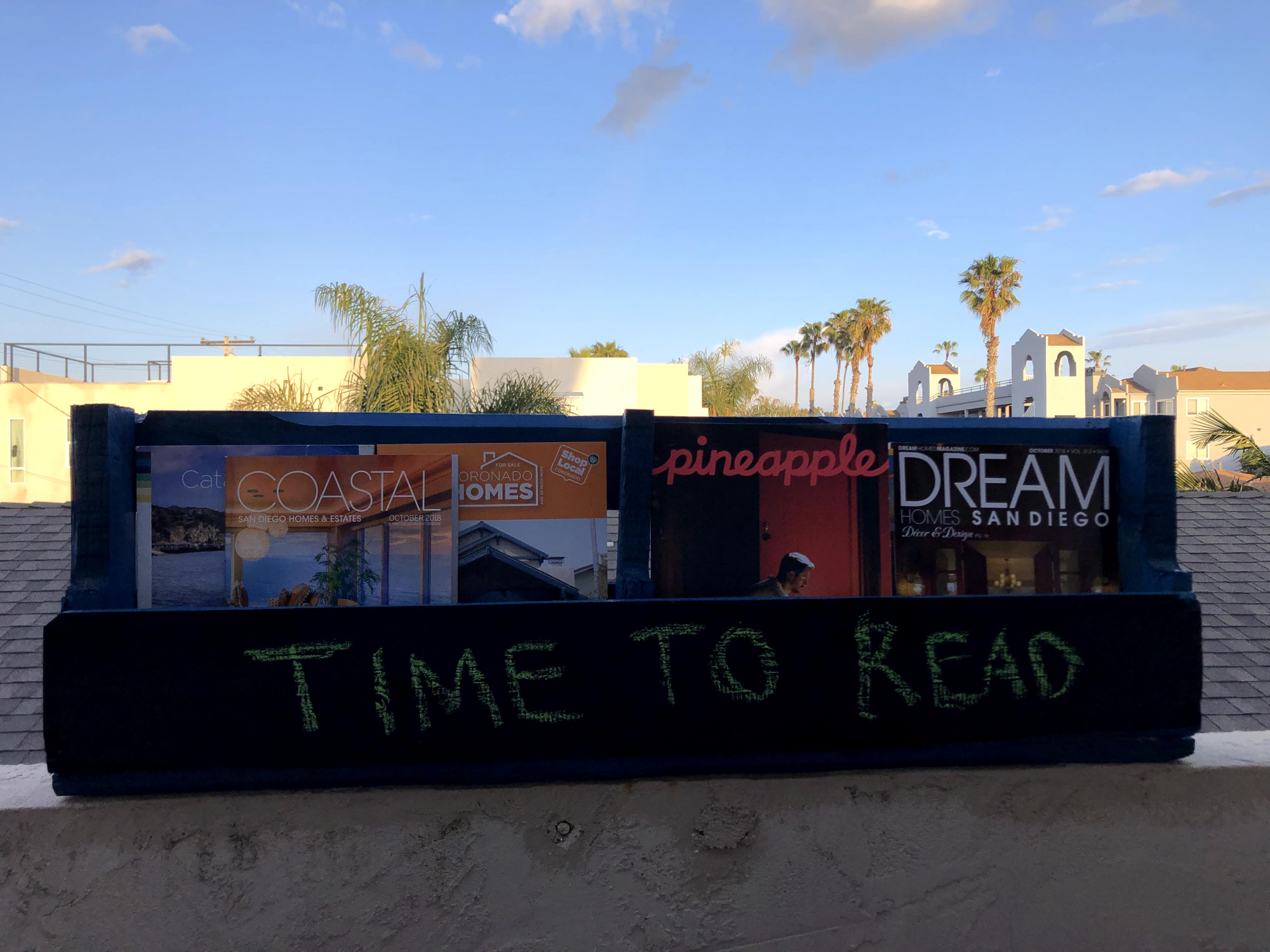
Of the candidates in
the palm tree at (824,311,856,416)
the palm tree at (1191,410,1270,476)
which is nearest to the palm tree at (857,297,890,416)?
the palm tree at (824,311,856,416)

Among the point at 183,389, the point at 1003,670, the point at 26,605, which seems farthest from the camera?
the point at 183,389

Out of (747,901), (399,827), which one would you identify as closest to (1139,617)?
(747,901)

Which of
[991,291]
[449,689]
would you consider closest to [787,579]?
[449,689]

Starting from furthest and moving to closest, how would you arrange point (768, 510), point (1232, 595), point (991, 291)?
point (991, 291) → point (1232, 595) → point (768, 510)

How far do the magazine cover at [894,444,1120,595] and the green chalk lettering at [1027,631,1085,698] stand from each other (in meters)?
0.18

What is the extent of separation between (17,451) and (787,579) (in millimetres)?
35102

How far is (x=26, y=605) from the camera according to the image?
22.0ft

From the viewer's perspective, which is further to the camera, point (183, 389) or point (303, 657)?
point (183, 389)

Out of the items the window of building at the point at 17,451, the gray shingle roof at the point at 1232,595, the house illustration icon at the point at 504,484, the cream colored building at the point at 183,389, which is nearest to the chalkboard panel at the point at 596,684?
the house illustration icon at the point at 504,484

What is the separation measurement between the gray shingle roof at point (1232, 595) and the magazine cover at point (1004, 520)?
14.5 ft

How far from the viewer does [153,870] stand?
84.0 inches

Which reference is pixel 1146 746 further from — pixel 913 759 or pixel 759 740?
pixel 759 740

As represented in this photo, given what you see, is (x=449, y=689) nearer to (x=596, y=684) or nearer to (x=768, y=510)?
(x=596, y=684)

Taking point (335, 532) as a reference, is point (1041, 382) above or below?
above
